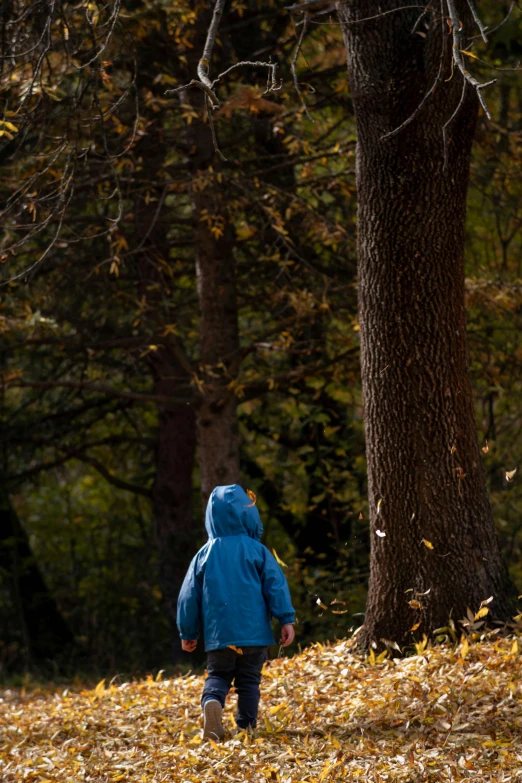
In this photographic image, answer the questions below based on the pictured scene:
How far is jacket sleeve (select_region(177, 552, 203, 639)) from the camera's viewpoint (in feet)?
16.1

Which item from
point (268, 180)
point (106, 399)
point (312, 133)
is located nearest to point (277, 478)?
point (106, 399)

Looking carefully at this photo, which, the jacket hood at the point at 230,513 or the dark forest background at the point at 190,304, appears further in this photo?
the dark forest background at the point at 190,304

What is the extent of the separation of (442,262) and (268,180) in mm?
4515

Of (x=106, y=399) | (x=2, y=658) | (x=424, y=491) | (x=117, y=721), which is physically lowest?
(x=2, y=658)

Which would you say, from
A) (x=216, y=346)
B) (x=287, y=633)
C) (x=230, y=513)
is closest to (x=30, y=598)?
(x=216, y=346)

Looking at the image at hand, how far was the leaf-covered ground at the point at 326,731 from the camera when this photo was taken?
411cm

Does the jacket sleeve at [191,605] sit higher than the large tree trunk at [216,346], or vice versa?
the large tree trunk at [216,346]

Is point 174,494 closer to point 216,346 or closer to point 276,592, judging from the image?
point 216,346

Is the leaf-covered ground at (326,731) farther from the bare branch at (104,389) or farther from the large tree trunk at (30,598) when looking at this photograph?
the large tree trunk at (30,598)

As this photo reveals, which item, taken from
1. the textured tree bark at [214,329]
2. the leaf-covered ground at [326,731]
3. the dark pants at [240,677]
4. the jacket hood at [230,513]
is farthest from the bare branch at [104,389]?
the dark pants at [240,677]

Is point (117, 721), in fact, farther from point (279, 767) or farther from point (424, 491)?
point (424, 491)

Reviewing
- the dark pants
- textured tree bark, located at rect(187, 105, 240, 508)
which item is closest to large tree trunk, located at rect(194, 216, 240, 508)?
textured tree bark, located at rect(187, 105, 240, 508)

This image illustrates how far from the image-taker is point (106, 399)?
443 inches

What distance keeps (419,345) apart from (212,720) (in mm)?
2524
